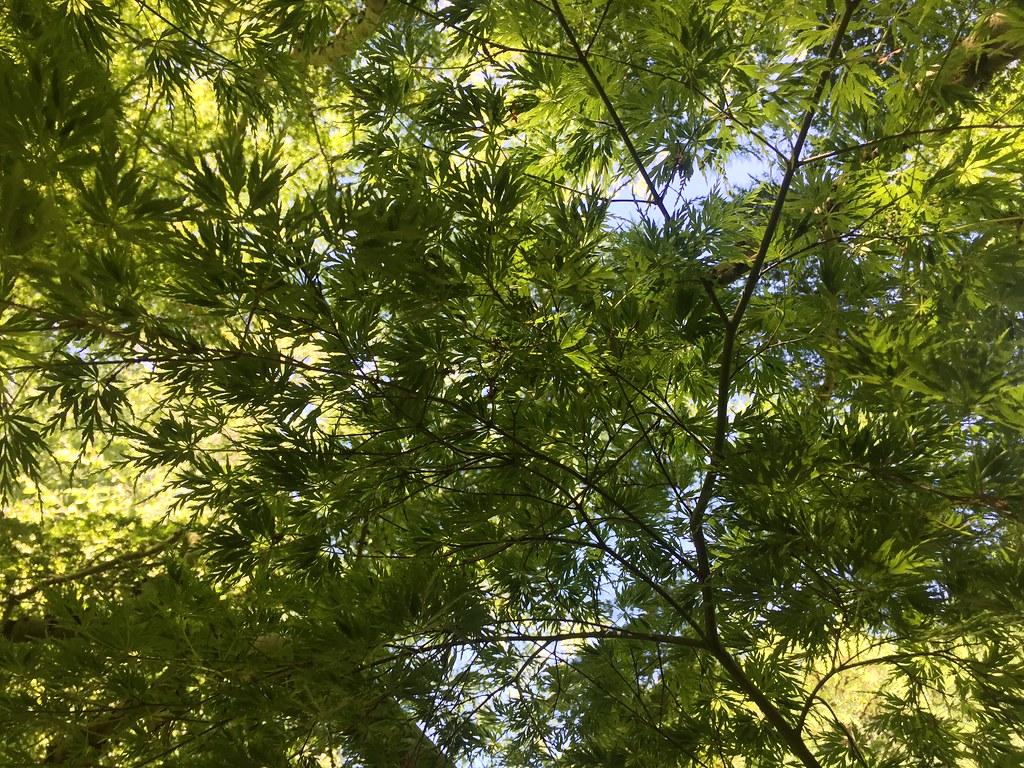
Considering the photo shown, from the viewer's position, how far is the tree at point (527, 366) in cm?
66

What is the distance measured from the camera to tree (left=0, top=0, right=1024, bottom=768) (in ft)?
2.17

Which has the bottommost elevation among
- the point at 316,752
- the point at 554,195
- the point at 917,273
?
the point at 316,752

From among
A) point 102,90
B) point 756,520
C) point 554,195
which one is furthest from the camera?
point 554,195

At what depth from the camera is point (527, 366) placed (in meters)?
0.97

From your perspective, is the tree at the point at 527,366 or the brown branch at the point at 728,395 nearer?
the tree at the point at 527,366

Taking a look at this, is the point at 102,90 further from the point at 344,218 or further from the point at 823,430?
the point at 823,430

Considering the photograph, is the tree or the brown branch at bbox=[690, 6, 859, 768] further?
the brown branch at bbox=[690, 6, 859, 768]

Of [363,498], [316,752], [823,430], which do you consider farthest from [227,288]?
[823,430]

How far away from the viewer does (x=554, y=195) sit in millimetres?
1000

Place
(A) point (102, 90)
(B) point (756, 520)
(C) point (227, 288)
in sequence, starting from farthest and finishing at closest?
(B) point (756, 520), (C) point (227, 288), (A) point (102, 90)

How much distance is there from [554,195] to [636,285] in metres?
0.19

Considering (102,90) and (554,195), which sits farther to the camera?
(554,195)

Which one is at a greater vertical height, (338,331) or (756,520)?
(338,331)

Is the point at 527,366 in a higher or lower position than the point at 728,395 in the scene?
higher
